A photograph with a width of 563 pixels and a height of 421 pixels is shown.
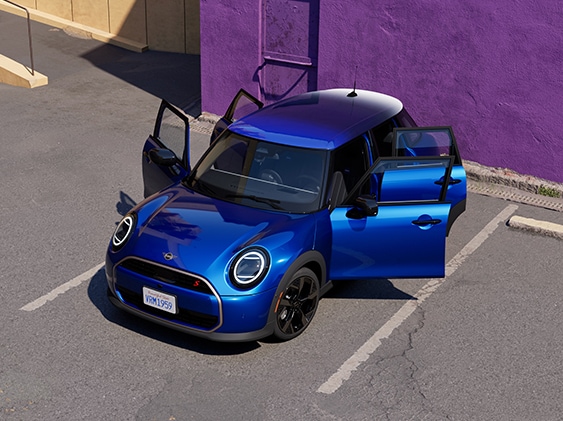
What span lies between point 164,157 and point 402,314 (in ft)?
9.11

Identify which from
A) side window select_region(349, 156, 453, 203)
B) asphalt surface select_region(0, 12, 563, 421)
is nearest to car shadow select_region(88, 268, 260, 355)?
asphalt surface select_region(0, 12, 563, 421)

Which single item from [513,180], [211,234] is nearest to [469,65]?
[513,180]

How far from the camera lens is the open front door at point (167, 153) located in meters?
8.30

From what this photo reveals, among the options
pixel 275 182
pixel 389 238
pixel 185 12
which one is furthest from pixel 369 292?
pixel 185 12

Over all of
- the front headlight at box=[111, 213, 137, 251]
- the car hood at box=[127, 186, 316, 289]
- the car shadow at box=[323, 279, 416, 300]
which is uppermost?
the car hood at box=[127, 186, 316, 289]

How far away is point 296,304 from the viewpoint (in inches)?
279

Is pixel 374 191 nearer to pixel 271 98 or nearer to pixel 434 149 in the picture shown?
pixel 434 149

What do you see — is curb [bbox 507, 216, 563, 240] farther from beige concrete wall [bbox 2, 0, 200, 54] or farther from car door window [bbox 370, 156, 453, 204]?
beige concrete wall [bbox 2, 0, 200, 54]

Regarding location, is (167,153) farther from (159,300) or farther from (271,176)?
(159,300)

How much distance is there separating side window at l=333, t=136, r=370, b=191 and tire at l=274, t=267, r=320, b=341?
1.05 metres

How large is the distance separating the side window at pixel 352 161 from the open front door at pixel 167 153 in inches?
66.1

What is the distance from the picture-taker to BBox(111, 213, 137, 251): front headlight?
23.5 feet

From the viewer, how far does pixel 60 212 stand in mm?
9719

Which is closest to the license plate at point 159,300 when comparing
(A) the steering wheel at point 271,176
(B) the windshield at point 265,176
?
(B) the windshield at point 265,176
